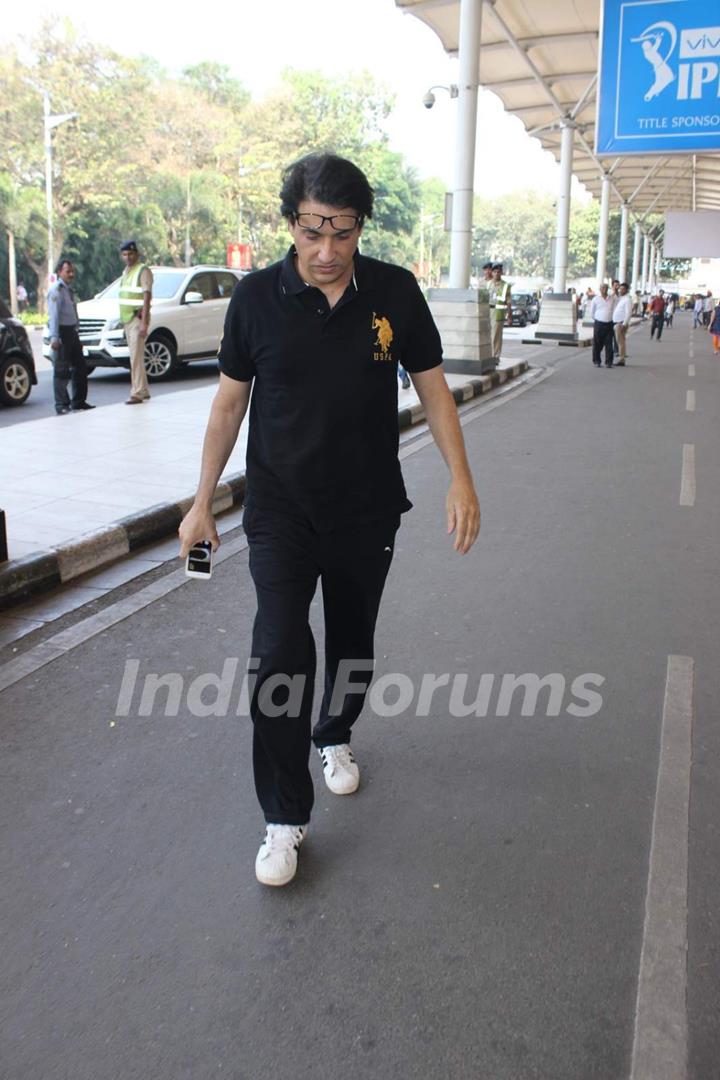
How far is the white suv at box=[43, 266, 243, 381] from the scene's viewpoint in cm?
1441

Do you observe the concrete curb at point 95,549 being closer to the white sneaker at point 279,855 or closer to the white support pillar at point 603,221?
the white sneaker at point 279,855

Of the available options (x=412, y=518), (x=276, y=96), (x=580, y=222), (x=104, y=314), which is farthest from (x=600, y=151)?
Result: (x=580, y=222)

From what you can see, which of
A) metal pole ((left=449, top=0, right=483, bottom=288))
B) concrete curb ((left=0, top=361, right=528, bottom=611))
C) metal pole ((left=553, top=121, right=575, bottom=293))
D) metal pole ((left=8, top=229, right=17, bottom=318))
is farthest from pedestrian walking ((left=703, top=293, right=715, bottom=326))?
concrete curb ((left=0, top=361, right=528, bottom=611))

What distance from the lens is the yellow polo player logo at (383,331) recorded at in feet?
8.79

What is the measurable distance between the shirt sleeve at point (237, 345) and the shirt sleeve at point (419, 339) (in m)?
0.46

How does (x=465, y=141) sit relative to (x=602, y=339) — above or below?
above

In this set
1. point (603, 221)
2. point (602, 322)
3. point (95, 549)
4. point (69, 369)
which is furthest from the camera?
point (603, 221)

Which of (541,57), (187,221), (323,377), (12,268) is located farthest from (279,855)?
(187,221)

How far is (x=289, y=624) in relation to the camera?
273 cm

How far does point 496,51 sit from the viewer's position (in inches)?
816

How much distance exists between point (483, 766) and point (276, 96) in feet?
219

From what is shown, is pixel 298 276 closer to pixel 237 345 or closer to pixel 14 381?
pixel 237 345

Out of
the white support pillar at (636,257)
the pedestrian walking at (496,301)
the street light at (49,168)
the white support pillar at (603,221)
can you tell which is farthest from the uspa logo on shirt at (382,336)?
the white support pillar at (636,257)

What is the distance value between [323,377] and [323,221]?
1.33ft
